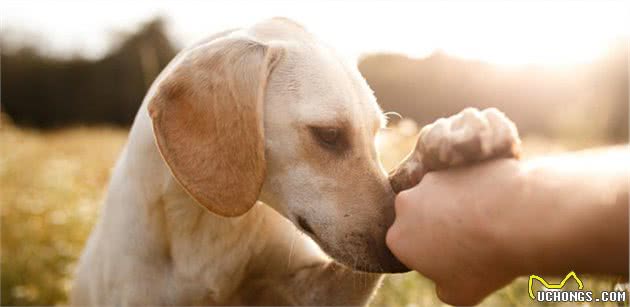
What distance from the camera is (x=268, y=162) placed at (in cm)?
219

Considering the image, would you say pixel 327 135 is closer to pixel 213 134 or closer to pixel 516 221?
pixel 213 134

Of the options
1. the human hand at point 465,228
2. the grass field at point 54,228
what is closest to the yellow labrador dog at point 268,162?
the human hand at point 465,228

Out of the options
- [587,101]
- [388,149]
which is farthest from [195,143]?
[587,101]

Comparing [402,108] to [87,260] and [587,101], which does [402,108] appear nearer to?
[87,260]

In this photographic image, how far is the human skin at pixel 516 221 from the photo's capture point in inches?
54.1

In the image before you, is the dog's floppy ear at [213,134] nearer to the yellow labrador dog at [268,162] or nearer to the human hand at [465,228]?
the yellow labrador dog at [268,162]

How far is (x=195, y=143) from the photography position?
2.12 m

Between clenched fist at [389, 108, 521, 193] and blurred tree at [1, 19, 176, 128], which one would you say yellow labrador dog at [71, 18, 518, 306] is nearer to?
clenched fist at [389, 108, 521, 193]

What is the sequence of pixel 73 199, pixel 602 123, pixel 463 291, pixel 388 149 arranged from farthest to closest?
pixel 602 123, pixel 73 199, pixel 388 149, pixel 463 291

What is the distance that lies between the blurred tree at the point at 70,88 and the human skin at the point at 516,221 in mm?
15928

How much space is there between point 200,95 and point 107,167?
217 inches

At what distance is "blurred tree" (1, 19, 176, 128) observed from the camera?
56.5ft

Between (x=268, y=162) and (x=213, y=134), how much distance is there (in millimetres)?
194

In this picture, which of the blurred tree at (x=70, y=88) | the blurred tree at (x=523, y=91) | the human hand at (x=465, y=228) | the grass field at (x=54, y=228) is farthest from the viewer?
the blurred tree at (x=70, y=88)
